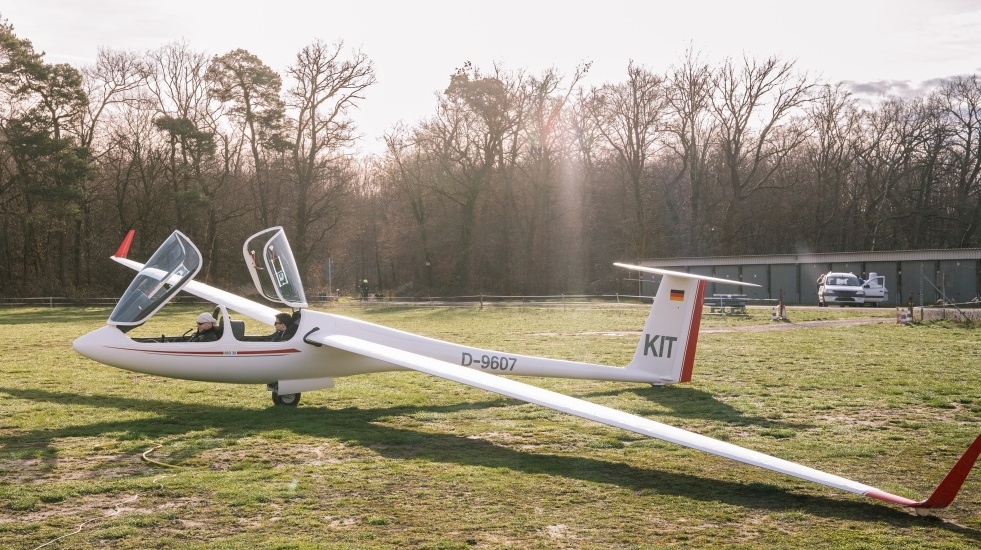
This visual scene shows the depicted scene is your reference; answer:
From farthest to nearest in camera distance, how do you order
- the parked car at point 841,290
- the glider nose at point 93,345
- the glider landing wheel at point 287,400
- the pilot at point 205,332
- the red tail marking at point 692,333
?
the parked car at point 841,290
the red tail marking at point 692,333
the glider landing wheel at point 287,400
the pilot at point 205,332
the glider nose at point 93,345

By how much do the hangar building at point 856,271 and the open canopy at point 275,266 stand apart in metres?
32.0

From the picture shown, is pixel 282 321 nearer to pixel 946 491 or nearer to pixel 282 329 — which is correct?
pixel 282 329

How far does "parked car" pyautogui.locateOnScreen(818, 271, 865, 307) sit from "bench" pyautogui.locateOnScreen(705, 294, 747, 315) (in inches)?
280

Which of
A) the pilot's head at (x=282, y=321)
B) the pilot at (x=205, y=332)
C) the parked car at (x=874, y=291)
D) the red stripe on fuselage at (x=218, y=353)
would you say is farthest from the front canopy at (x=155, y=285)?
the parked car at (x=874, y=291)

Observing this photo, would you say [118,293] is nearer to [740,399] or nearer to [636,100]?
[636,100]

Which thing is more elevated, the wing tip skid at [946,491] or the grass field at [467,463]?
the wing tip skid at [946,491]

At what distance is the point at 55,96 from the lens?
48.9 meters

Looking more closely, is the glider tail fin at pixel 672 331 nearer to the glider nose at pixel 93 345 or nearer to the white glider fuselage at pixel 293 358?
the white glider fuselage at pixel 293 358

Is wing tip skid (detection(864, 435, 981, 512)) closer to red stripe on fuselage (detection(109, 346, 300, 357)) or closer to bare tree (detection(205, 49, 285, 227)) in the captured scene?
red stripe on fuselage (detection(109, 346, 300, 357))

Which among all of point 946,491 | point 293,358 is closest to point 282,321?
point 293,358

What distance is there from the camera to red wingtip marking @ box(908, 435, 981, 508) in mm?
5895

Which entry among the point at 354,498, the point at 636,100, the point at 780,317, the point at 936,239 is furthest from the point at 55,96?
the point at 936,239

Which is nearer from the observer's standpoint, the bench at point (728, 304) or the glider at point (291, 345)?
the glider at point (291, 345)

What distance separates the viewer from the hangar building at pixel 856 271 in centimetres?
4028
